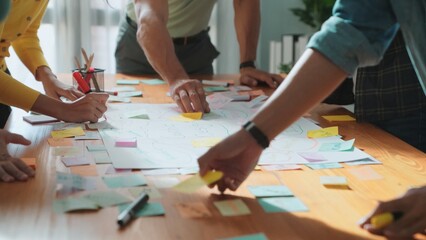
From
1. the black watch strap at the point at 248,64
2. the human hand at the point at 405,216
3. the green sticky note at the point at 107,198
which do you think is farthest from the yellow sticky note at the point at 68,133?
the black watch strap at the point at 248,64

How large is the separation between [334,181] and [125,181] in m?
0.38

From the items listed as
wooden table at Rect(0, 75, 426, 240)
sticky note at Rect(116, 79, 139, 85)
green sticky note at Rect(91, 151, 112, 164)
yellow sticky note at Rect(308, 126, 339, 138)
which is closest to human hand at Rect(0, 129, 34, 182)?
wooden table at Rect(0, 75, 426, 240)

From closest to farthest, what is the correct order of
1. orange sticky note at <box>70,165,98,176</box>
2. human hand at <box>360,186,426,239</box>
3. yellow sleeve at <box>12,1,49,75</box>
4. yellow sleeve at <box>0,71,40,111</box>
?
human hand at <box>360,186,426,239</box> < orange sticky note at <box>70,165,98,176</box> < yellow sleeve at <box>0,71,40,111</box> < yellow sleeve at <box>12,1,49,75</box>

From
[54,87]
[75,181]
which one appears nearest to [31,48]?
[54,87]

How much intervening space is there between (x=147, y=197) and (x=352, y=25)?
0.45 meters

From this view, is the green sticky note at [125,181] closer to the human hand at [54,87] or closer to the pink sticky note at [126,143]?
the pink sticky note at [126,143]

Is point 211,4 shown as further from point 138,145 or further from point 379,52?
point 379,52

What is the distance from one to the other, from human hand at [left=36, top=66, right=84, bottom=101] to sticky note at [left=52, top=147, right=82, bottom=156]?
43cm

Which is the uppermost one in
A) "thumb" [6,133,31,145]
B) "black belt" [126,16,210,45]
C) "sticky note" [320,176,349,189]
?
"black belt" [126,16,210,45]

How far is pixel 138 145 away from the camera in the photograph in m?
1.25

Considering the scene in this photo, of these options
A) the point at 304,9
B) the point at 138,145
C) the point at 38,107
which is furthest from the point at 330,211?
the point at 304,9

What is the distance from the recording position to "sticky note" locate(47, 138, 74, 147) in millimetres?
1266

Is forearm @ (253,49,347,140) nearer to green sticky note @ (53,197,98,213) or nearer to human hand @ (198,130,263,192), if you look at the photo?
human hand @ (198,130,263,192)

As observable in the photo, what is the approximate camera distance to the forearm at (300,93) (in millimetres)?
951
